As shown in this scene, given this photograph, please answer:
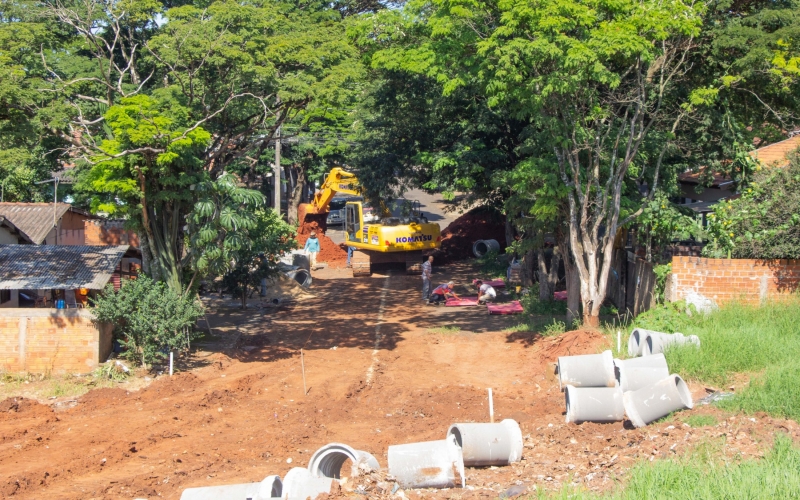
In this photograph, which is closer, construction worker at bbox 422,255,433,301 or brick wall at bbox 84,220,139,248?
construction worker at bbox 422,255,433,301

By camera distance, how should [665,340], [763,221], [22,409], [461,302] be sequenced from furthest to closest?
[461,302] < [763,221] < [22,409] < [665,340]

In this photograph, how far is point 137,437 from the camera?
11.9 metres

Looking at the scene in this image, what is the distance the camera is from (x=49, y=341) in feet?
49.8

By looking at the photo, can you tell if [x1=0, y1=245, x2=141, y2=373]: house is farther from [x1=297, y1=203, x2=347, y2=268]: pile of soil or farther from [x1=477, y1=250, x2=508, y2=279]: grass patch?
[x1=297, y1=203, x2=347, y2=268]: pile of soil

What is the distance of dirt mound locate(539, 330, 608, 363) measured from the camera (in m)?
14.9

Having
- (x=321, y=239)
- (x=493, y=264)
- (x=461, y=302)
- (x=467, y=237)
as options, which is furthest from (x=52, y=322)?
(x=467, y=237)

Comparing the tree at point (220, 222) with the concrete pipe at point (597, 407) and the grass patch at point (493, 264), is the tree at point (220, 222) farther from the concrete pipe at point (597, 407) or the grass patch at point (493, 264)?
the grass patch at point (493, 264)

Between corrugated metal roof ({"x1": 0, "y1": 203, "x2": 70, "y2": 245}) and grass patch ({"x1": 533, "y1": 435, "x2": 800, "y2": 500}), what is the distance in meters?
20.2

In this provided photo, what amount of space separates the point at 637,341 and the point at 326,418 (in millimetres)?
5432

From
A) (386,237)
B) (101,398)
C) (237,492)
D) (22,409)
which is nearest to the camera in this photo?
(237,492)

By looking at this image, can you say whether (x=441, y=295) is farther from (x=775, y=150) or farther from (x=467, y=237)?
(x=775, y=150)

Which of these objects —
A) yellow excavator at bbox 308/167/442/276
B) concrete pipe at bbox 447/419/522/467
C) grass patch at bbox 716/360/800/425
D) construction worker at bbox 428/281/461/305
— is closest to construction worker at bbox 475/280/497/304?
construction worker at bbox 428/281/461/305

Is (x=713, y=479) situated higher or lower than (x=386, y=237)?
lower

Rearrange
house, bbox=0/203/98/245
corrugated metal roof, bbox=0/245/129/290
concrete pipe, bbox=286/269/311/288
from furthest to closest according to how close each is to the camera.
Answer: concrete pipe, bbox=286/269/311/288
house, bbox=0/203/98/245
corrugated metal roof, bbox=0/245/129/290
